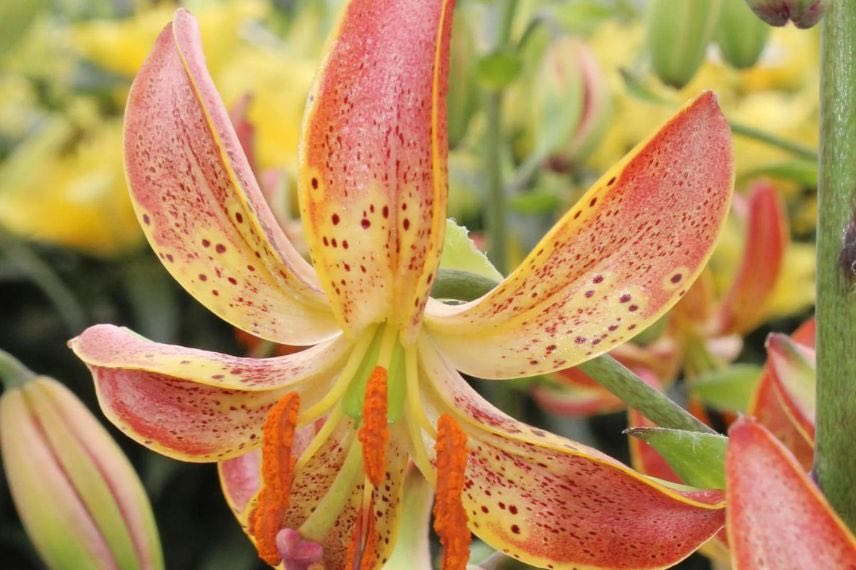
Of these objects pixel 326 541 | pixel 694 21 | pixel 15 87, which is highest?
pixel 694 21

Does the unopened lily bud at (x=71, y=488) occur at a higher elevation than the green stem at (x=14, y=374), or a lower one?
lower

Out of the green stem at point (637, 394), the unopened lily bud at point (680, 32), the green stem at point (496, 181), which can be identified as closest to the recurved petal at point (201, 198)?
the green stem at point (637, 394)

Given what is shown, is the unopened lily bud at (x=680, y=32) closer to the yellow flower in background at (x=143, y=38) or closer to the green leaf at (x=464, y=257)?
the green leaf at (x=464, y=257)

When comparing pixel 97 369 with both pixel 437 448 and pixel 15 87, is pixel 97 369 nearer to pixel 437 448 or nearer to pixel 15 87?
pixel 437 448

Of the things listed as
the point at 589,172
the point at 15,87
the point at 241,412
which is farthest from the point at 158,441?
the point at 15,87

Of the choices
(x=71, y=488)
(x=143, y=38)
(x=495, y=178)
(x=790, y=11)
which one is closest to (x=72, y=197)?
(x=143, y=38)
